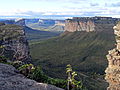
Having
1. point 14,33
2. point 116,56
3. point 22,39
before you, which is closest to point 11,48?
point 22,39

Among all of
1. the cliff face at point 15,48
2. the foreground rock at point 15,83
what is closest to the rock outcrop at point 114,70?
the foreground rock at point 15,83

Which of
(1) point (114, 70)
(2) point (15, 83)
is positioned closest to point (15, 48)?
(1) point (114, 70)

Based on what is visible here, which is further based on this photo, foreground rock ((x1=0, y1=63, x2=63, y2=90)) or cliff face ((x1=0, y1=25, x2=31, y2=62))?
cliff face ((x1=0, y1=25, x2=31, y2=62))

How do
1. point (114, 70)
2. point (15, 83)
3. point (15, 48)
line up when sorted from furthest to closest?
point (15, 48) → point (114, 70) → point (15, 83)

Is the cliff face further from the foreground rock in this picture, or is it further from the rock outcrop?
the foreground rock

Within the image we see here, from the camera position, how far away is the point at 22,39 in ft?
384

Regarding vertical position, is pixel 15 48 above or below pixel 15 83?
below

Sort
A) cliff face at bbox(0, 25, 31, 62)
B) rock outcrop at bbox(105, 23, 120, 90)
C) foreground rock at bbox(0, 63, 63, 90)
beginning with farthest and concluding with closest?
1. cliff face at bbox(0, 25, 31, 62)
2. rock outcrop at bbox(105, 23, 120, 90)
3. foreground rock at bbox(0, 63, 63, 90)

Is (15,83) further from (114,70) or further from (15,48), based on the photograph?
(15,48)

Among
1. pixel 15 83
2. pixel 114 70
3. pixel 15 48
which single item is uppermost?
pixel 15 83

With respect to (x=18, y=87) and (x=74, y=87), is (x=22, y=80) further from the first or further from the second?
(x=74, y=87)

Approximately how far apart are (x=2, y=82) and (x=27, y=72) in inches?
404

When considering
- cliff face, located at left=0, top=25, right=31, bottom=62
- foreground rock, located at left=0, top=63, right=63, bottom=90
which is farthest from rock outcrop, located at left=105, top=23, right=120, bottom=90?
cliff face, located at left=0, top=25, right=31, bottom=62

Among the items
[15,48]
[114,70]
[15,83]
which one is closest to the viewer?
[15,83]
